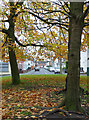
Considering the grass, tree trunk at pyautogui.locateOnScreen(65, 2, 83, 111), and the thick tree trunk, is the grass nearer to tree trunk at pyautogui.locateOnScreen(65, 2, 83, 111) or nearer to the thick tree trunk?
the thick tree trunk

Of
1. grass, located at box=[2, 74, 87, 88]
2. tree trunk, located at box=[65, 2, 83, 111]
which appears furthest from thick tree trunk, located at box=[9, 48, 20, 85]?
tree trunk, located at box=[65, 2, 83, 111]

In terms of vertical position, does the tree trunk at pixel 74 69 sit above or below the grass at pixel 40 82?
above

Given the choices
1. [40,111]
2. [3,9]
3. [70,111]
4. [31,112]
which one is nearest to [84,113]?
[70,111]

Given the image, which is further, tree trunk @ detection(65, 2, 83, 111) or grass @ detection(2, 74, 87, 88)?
grass @ detection(2, 74, 87, 88)

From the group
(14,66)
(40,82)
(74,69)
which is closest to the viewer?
(74,69)

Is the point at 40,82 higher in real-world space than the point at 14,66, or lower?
lower

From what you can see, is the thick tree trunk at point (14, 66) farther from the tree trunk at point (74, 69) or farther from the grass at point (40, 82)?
the tree trunk at point (74, 69)

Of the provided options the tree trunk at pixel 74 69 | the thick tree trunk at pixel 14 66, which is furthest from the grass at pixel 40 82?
the tree trunk at pixel 74 69

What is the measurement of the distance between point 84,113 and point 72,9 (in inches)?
144

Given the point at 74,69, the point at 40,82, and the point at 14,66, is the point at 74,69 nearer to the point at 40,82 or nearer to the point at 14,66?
the point at 14,66

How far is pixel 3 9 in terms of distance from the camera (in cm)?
950

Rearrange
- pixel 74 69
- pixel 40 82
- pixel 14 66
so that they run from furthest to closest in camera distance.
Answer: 1. pixel 40 82
2. pixel 14 66
3. pixel 74 69

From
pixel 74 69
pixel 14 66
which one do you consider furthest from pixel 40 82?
pixel 74 69

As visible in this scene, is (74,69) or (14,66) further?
(14,66)
